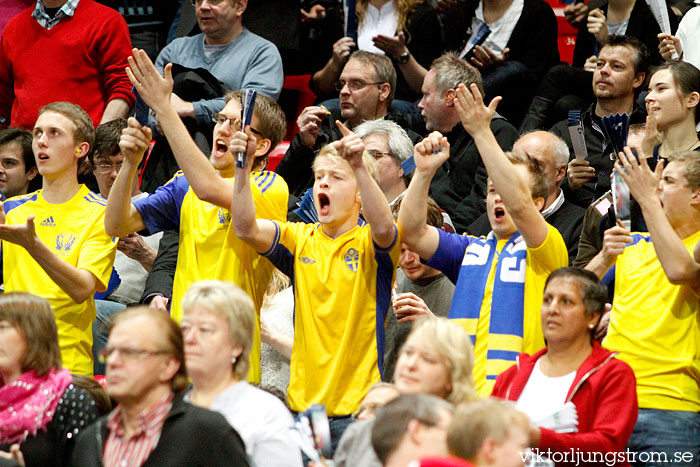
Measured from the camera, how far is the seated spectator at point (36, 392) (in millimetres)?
3736

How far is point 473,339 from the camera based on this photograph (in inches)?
178

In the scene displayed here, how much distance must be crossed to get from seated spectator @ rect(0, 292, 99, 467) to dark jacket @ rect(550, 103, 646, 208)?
3.17 meters

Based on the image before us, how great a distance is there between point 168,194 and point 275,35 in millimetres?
3239

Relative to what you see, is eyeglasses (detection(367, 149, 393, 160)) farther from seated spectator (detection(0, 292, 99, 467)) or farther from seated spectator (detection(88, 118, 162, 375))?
seated spectator (detection(0, 292, 99, 467))

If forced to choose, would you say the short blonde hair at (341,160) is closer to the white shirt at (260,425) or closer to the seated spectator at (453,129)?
the white shirt at (260,425)

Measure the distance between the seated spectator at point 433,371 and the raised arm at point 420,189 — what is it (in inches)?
40.3

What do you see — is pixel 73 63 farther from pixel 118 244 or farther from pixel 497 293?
pixel 497 293

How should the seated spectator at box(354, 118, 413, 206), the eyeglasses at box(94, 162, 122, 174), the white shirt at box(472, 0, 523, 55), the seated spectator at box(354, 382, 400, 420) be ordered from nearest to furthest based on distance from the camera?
the seated spectator at box(354, 382, 400, 420) < the seated spectator at box(354, 118, 413, 206) < the eyeglasses at box(94, 162, 122, 174) < the white shirt at box(472, 0, 523, 55)

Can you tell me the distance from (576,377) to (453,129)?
293cm

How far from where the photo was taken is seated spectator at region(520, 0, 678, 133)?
702cm

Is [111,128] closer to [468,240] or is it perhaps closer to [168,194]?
[168,194]

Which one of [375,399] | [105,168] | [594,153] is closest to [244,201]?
[375,399]

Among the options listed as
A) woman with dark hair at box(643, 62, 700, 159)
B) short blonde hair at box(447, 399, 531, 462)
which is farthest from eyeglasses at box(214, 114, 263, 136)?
short blonde hair at box(447, 399, 531, 462)

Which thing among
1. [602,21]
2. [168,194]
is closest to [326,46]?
[602,21]
